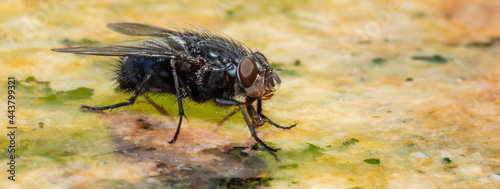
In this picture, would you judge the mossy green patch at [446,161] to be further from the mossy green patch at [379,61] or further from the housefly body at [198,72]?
the mossy green patch at [379,61]

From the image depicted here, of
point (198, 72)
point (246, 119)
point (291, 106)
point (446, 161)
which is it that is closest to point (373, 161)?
point (446, 161)

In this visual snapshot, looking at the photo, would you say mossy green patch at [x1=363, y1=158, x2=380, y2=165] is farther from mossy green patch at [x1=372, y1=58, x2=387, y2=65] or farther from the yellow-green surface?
mossy green patch at [x1=372, y1=58, x2=387, y2=65]

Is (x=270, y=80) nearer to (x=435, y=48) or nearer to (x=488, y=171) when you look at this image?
(x=488, y=171)

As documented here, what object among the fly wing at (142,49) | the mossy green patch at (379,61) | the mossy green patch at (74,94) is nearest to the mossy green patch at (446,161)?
the fly wing at (142,49)

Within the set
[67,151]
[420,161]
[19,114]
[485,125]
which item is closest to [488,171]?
[420,161]

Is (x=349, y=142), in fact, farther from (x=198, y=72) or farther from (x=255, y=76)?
(x=198, y=72)
